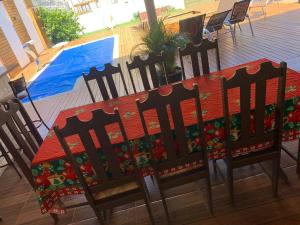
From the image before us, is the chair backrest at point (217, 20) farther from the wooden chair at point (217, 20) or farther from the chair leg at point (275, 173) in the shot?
the chair leg at point (275, 173)

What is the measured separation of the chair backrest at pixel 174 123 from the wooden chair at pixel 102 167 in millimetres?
195

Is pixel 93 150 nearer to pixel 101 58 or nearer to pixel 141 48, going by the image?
pixel 141 48

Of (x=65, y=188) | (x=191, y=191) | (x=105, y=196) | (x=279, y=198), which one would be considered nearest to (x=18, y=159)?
(x=65, y=188)

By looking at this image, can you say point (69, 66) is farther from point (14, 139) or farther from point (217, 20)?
point (14, 139)

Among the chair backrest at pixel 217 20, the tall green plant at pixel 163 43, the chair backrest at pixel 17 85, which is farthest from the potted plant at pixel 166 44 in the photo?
the chair backrest at pixel 217 20

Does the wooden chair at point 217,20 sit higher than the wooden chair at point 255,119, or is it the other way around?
the wooden chair at point 255,119

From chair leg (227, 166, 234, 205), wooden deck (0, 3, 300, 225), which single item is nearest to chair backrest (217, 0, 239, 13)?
wooden deck (0, 3, 300, 225)

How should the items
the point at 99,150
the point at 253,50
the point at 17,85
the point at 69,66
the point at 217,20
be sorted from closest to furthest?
the point at 99,150 < the point at 17,85 < the point at 253,50 < the point at 217,20 < the point at 69,66

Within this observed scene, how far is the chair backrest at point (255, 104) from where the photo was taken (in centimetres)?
150

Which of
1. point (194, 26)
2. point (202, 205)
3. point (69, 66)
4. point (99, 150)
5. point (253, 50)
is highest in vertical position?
point (99, 150)

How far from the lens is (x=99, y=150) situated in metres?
1.72

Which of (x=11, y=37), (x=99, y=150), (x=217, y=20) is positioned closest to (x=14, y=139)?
(x=99, y=150)

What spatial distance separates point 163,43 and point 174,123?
2146 millimetres

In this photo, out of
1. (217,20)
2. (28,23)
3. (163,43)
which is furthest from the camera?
(28,23)
